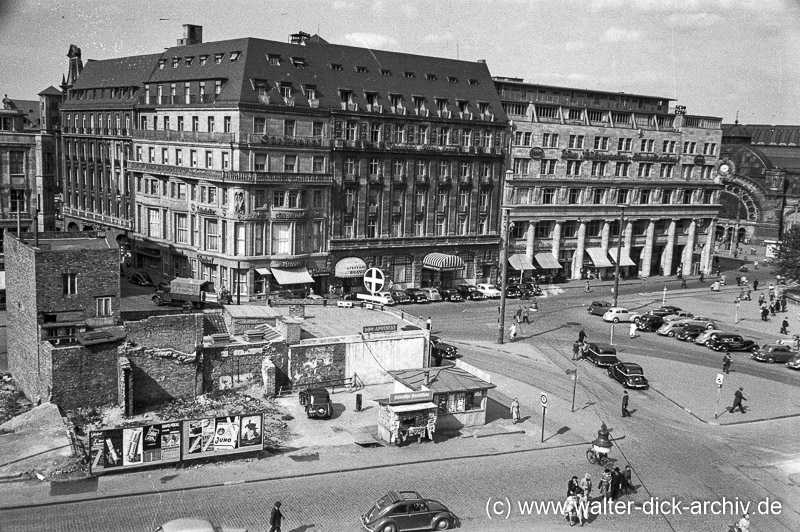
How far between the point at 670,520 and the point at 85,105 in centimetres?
9299

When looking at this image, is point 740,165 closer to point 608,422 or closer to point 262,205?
point 262,205

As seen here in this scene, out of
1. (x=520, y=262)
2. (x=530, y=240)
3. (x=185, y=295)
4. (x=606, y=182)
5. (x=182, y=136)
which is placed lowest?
(x=185, y=295)

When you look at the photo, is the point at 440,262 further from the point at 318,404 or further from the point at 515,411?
the point at 318,404

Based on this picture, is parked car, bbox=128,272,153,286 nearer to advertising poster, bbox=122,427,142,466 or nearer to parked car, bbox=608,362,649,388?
advertising poster, bbox=122,427,142,466

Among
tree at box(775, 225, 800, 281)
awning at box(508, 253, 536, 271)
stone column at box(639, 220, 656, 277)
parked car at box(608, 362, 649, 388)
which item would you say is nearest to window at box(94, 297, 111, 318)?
parked car at box(608, 362, 649, 388)

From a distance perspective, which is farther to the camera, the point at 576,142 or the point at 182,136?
the point at 576,142

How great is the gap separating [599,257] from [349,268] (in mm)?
37796

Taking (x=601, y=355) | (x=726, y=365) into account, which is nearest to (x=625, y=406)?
(x=601, y=355)

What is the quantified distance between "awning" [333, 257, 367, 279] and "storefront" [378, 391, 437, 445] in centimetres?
3914

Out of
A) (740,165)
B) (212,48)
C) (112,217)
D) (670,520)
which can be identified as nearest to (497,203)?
(212,48)

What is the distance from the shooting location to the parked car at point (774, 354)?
67.6m

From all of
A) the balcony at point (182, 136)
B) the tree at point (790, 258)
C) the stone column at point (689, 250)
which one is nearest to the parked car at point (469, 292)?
the balcony at point (182, 136)

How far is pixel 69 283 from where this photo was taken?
50375 mm

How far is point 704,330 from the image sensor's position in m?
73.4
